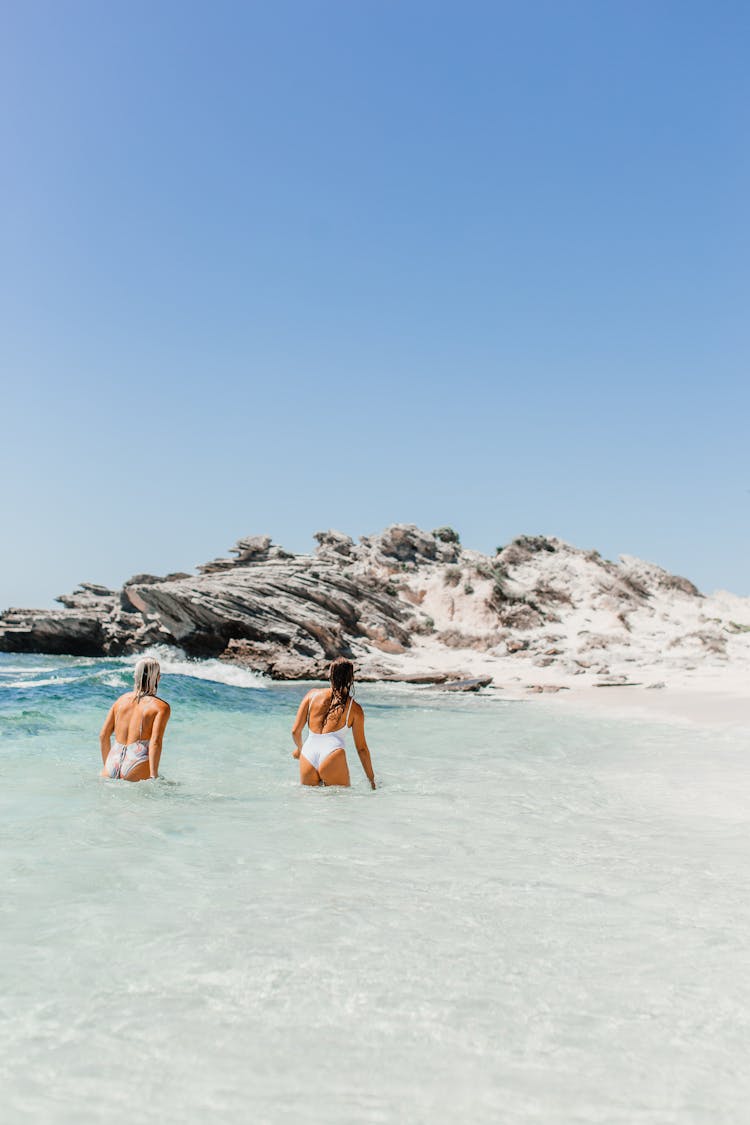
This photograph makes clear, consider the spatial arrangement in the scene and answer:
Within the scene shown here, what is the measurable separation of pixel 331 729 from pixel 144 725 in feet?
5.93

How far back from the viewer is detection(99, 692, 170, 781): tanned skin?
7.25 m

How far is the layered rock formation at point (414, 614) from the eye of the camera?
95.5ft

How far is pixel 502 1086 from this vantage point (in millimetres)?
2562

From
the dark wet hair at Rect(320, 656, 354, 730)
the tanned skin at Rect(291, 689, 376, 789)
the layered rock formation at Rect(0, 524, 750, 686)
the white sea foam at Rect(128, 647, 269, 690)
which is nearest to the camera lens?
the dark wet hair at Rect(320, 656, 354, 730)

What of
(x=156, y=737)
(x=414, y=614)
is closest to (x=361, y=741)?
(x=156, y=737)

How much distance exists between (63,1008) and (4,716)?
1184 centimetres

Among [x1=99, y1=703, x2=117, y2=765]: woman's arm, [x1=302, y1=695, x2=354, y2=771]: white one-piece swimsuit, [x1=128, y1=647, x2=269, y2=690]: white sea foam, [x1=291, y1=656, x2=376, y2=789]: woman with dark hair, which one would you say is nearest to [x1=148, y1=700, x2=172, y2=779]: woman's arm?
[x1=99, y1=703, x2=117, y2=765]: woman's arm

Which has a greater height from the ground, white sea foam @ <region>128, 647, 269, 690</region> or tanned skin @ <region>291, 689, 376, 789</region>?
tanned skin @ <region>291, 689, 376, 789</region>

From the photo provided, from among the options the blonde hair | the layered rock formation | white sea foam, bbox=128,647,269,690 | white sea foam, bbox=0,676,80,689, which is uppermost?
the layered rock formation

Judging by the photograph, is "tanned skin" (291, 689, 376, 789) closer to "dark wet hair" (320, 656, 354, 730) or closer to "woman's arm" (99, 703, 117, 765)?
"dark wet hair" (320, 656, 354, 730)

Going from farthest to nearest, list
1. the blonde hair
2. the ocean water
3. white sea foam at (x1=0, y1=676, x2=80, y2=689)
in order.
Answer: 1. white sea foam at (x1=0, y1=676, x2=80, y2=689)
2. the blonde hair
3. the ocean water

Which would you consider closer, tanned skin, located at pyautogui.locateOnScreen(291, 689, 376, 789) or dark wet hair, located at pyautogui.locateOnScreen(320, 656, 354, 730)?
dark wet hair, located at pyautogui.locateOnScreen(320, 656, 354, 730)

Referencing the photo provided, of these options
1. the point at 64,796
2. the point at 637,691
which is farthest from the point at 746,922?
the point at 637,691

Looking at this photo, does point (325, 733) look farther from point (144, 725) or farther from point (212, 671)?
point (212, 671)
